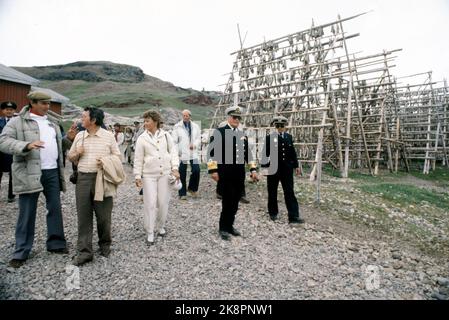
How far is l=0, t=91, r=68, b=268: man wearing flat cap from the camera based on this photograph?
337 cm

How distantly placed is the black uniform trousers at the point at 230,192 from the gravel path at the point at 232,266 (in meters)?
0.34

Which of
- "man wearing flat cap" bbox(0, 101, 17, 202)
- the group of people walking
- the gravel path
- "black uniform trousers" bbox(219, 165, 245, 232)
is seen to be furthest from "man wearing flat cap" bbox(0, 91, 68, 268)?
"man wearing flat cap" bbox(0, 101, 17, 202)

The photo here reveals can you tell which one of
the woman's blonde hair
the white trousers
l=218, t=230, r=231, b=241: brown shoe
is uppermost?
the woman's blonde hair

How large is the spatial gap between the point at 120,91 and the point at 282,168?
46.9 m

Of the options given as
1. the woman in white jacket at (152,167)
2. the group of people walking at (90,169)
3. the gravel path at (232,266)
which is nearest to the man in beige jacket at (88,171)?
the group of people walking at (90,169)

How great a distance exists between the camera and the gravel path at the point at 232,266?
3.12m

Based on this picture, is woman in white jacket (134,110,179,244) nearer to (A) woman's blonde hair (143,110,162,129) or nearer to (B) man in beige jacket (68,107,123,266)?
(A) woman's blonde hair (143,110,162,129)

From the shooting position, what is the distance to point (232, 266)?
367 centimetres

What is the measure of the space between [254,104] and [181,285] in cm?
991

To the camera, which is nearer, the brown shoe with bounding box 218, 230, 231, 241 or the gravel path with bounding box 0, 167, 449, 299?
the gravel path with bounding box 0, 167, 449, 299

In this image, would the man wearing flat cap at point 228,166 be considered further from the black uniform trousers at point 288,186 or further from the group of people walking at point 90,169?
the black uniform trousers at point 288,186

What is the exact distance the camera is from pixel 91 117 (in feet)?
11.7
